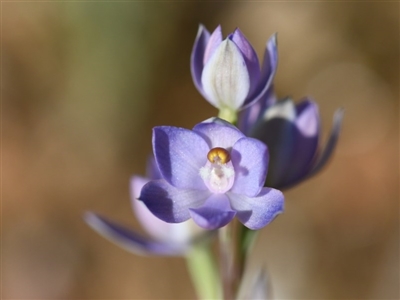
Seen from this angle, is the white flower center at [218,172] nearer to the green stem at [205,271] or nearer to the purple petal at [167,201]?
the purple petal at [167,201]

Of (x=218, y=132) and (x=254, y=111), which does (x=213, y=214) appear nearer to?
(x=218, y=132)

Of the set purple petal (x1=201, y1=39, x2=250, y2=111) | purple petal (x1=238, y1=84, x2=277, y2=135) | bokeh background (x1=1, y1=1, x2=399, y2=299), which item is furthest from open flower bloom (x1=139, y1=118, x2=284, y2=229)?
bokeh background (x1=1, y1=1, x2=399, y2=299)

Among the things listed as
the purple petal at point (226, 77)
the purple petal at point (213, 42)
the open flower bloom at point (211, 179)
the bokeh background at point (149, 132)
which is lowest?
the open flower bloom at point (211, 179)

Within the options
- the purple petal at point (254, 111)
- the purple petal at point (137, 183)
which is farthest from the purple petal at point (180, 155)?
the purple petal at point (137, 183)

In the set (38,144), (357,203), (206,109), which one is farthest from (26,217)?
(357,203)

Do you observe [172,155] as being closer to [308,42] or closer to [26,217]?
[26,217]

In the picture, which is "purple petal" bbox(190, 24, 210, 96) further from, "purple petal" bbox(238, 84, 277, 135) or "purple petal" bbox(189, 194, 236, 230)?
"purple petal" bbox(189, 194, 236, 230)
